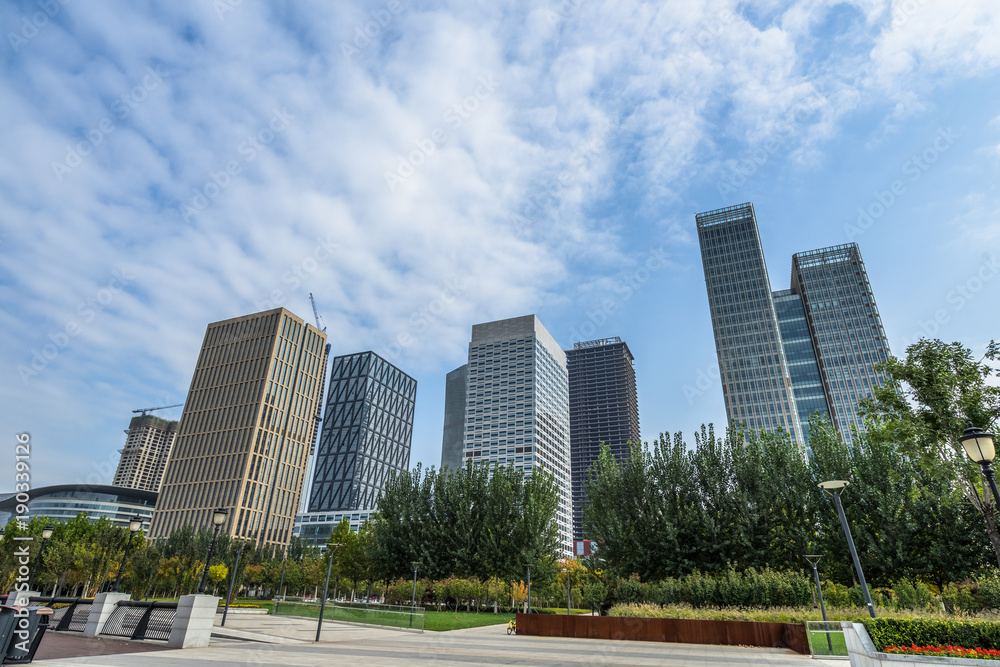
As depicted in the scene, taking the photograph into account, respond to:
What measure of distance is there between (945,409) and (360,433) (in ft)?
552

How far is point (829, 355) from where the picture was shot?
10650 cm

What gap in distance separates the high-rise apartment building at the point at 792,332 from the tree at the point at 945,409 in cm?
8220

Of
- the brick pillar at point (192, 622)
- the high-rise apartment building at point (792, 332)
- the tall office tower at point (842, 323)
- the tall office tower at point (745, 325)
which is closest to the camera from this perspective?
the brick pillar at point (192, 622)

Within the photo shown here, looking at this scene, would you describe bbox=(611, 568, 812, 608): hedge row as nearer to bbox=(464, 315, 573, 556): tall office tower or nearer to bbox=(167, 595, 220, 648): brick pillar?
bbox=(167, 595, 220, 648): brick pillar

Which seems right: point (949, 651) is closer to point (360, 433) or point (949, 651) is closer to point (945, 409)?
point (945, 409)

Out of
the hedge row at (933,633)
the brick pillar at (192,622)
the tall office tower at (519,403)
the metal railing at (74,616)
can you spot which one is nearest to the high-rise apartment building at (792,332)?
the tall office tower at (519,403)

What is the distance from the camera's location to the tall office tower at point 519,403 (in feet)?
448

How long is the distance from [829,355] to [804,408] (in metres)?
13.4

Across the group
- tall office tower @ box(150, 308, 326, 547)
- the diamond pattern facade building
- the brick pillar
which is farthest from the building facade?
the brick pillar

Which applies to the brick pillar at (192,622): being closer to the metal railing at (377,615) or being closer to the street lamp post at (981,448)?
the metal railing at (377,615)

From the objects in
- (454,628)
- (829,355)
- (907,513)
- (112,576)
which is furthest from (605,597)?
(829,355)

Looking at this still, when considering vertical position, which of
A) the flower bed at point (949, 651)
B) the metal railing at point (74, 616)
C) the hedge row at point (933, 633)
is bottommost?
the metal railing at point (74, 616)

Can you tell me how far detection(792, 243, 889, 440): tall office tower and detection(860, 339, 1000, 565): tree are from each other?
89772 mm

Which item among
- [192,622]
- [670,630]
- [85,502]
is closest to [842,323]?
[670,630]
